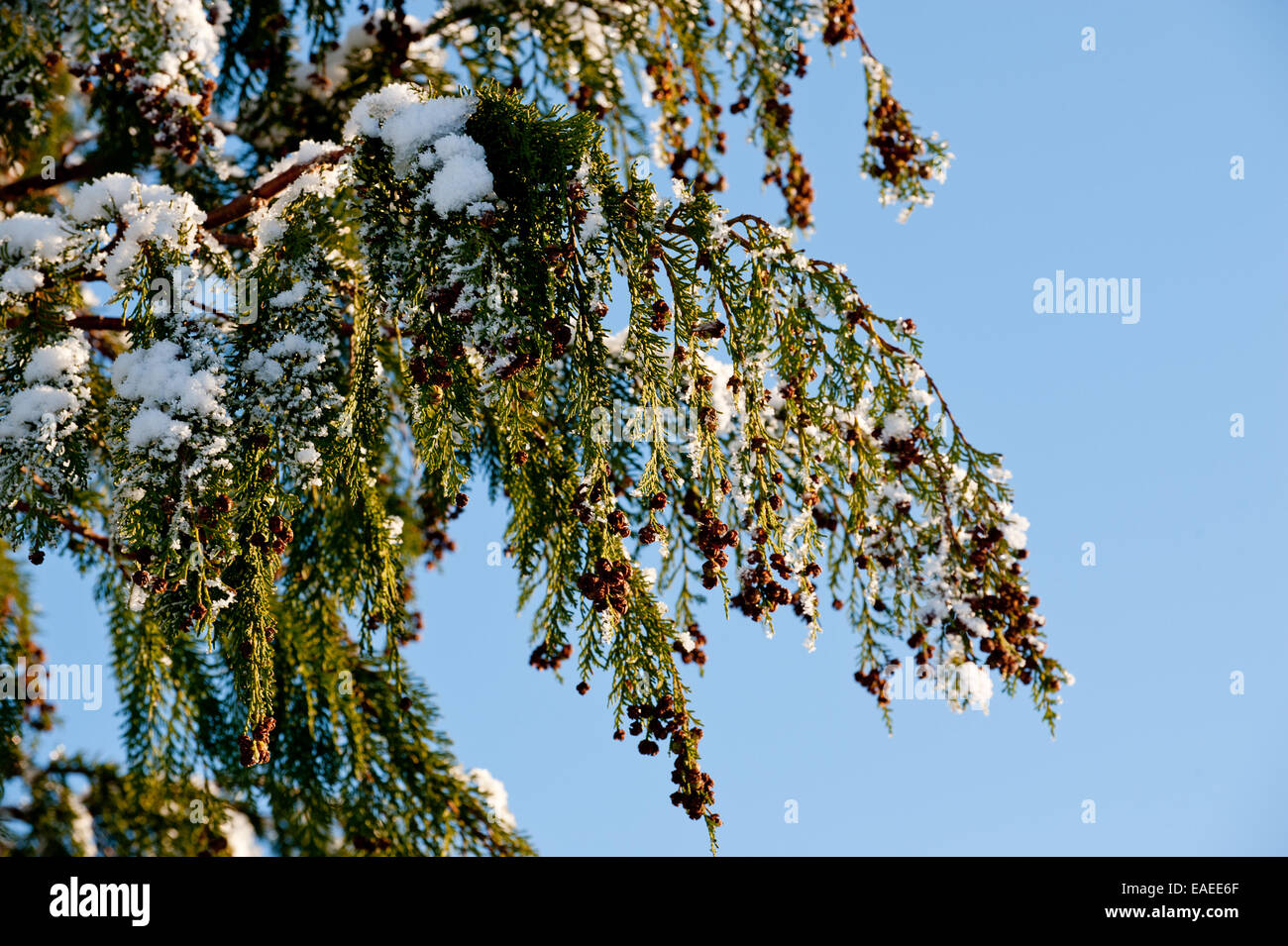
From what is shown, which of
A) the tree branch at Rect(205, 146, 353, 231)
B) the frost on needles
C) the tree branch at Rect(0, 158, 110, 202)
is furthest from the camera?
the tree branch at Rect(0, 158, 110, 202)

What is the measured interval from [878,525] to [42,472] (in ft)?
5.65

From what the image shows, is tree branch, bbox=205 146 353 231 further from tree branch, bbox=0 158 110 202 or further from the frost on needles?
tree branch, bbox=0 158 110 202

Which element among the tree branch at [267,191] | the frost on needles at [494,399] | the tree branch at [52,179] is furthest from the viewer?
the tree branch at [52,179]

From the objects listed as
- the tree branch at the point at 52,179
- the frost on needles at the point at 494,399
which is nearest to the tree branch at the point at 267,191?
the frost on needles at the point at 494,399

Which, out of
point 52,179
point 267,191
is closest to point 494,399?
point 267,191

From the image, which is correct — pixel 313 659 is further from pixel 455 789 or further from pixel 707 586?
pixel 707 586

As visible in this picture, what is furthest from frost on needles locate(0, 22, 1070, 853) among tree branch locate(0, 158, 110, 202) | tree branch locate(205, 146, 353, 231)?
tree branch locate(0, 158, 110, 202)

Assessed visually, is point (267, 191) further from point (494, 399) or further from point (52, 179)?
point (52, 179)

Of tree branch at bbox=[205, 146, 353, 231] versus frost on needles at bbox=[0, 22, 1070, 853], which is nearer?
frost on needles at bbox=[0, 22, 1070, 853]

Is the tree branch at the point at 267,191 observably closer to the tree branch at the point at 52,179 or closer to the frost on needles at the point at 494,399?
the frost on needles at the point at 494,399

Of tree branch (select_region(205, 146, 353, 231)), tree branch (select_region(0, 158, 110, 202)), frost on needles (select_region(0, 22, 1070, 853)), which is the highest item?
tree branch (select_region(0, 158, 110, 202))

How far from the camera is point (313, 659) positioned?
2.63 m
